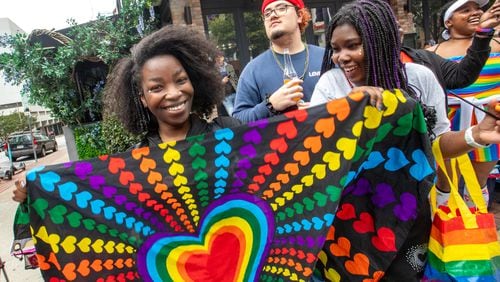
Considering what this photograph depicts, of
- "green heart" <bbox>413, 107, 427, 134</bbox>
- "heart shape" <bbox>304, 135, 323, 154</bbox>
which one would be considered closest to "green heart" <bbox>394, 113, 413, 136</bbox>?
"green heart" <bbox>413, 107, 427, 134</bbox>

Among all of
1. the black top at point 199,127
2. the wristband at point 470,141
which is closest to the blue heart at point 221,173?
the black top at point 199,127

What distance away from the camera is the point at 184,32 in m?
1.75

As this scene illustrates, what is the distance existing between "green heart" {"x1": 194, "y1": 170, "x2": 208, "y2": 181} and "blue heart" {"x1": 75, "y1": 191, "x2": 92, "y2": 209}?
41 cm

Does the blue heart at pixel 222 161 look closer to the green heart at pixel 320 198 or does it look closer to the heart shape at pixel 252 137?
the heart shape at pixel 252 137

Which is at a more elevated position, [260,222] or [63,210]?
[63,210]

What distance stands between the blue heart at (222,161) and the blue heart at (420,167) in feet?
2.36

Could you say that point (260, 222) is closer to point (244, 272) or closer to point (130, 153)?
point (244, 272)

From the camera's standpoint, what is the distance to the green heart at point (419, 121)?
1381 millimetres

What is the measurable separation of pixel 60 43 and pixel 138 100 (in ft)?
17.0

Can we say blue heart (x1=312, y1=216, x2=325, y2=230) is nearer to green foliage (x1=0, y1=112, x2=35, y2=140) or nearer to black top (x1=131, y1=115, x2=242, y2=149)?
black top (x1=131, y1=115, x2=242, y2=149)

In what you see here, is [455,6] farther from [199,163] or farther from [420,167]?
[199,163]

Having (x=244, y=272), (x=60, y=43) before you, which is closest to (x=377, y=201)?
(x=244, y=272)

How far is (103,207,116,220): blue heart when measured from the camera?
57.0 inches

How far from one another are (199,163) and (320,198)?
0.49 meters
